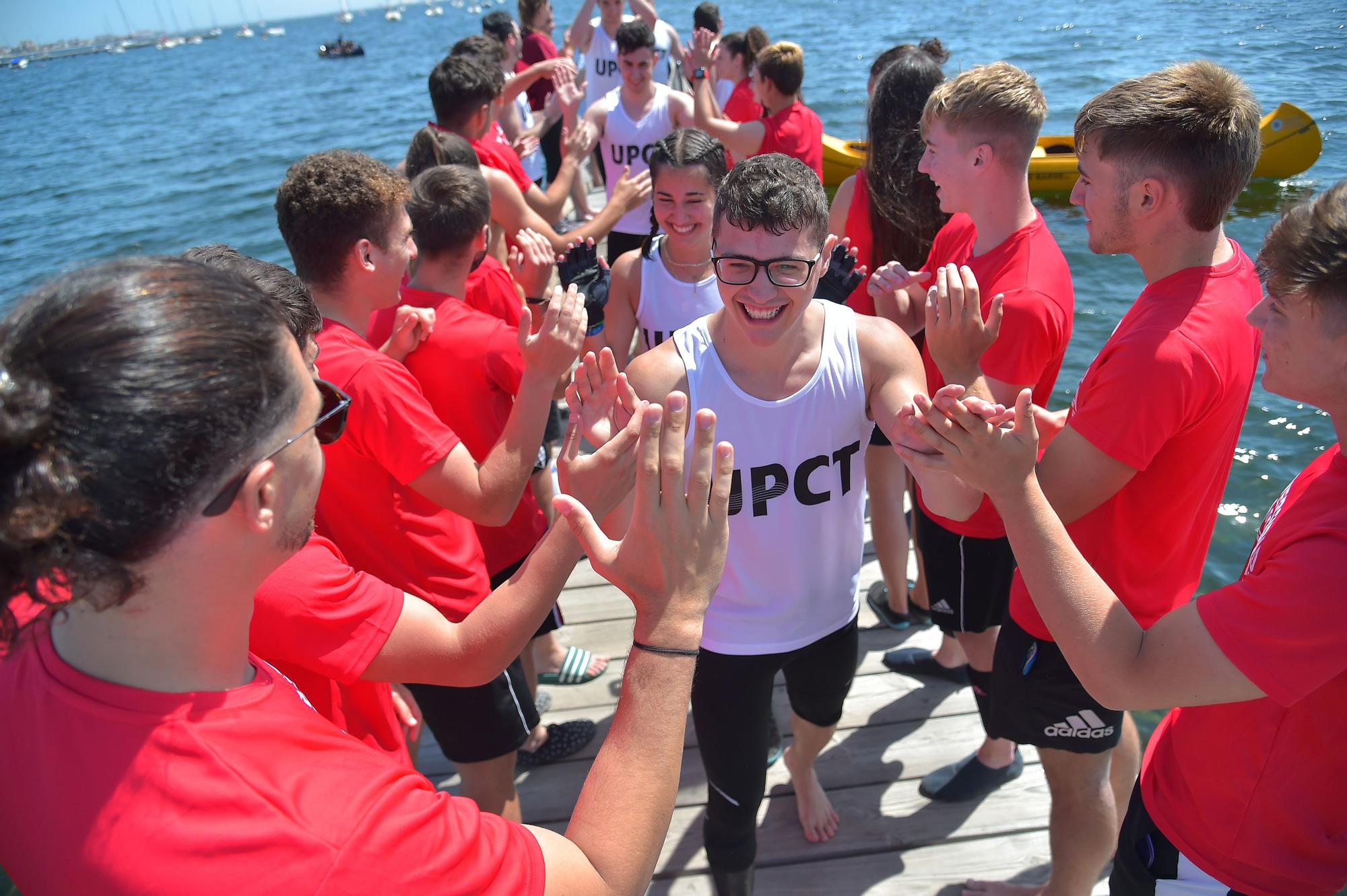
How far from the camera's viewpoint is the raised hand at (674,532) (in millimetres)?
1328

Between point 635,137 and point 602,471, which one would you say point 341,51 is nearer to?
point 635,137

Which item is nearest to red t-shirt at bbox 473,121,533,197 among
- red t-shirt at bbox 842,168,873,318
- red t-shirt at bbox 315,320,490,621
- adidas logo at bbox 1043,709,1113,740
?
red t-shirt at bbox 842,168,873,318

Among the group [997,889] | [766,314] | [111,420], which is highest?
[111,420]

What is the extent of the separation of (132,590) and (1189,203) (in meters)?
2.20

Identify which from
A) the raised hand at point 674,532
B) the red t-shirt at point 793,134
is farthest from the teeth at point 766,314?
the red t-shirt at point 793,134

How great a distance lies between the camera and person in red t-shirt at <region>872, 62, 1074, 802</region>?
95.8 inches

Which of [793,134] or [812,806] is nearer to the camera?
[812,806]

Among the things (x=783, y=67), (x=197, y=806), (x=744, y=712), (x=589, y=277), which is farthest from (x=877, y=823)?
(x=783, y=67)

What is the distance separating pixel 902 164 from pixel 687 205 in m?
0.89

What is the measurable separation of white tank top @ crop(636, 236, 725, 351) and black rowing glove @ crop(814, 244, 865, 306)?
538 millimetres

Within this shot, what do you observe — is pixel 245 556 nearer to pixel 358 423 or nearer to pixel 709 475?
pixel 709 475

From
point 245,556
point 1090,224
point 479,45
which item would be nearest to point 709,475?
point 245,556

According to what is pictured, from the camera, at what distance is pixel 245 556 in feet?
3.58

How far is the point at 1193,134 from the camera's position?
190 centimetres
